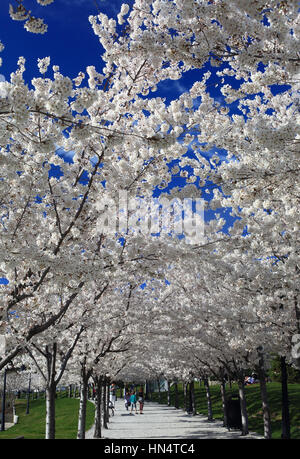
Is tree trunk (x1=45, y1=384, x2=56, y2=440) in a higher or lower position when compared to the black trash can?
higher

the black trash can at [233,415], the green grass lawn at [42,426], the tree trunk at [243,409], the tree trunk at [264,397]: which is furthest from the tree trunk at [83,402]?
the black trash can at [233,415]

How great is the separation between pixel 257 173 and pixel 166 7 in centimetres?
288

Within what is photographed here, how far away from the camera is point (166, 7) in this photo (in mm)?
5305

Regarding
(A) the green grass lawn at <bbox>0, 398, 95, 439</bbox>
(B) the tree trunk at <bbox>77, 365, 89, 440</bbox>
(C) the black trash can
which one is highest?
(B) the tree trunk at <bbox>77, 365, 89, 440</bbox>

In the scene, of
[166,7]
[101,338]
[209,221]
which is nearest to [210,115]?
[166,7]

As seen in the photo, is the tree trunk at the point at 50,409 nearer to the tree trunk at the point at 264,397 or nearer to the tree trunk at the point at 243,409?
the tree trunk at the point at 264,397

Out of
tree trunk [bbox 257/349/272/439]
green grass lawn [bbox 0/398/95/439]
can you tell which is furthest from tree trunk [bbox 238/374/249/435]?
green grass lawn [bbox 0/398/95/439]

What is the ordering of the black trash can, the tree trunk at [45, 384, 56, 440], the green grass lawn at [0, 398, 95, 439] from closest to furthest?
1. the tree trunk at [45, 384, 56, 440]
2. the black trash can
3. the green grass lawn at [0, 398, 95, 439]

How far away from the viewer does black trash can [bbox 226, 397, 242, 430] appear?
19.8 metres

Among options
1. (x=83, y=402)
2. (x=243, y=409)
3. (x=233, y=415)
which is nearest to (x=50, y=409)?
(x=83, y=402)

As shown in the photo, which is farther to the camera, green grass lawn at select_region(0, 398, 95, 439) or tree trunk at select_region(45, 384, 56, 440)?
green grass lawn at select_region(0, 398, 95, 439)

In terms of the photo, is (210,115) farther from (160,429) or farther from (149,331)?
(160,429)

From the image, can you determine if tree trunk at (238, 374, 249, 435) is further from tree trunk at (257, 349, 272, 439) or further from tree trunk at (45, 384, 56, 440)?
tree trunk at (45, 384, 56, 440)

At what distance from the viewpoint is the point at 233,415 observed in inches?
789
